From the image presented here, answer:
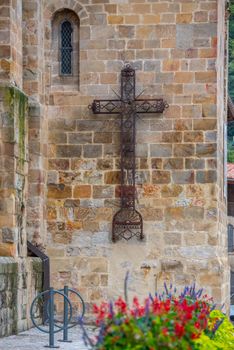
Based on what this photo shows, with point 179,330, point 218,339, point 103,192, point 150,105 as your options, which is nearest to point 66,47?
point 150,105

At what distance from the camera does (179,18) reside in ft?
58.2

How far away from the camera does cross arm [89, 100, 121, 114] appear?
58.2 ft

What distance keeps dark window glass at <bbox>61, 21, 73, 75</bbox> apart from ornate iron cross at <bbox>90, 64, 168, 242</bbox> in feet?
2.94

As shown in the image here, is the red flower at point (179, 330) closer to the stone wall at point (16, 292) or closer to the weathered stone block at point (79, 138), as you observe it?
the stone wall at point (16, 292)

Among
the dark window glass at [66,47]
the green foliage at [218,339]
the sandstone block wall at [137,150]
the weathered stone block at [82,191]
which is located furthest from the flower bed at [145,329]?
the dark window glass at [66,47]

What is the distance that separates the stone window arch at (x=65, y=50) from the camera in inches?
712

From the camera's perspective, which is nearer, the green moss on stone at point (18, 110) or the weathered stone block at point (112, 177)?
the green moss on stone at point (18, 110)

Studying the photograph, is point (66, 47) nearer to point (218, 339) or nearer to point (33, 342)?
point (33, 342)

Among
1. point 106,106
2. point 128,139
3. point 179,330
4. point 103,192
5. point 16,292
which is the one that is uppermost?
point 106,106

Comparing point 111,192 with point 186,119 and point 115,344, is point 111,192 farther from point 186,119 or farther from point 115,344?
point 115,344

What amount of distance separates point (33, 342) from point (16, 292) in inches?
63.3

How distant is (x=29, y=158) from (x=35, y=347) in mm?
5071

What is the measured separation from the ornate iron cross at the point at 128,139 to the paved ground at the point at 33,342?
270cm

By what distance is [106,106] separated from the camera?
17.8 meters
